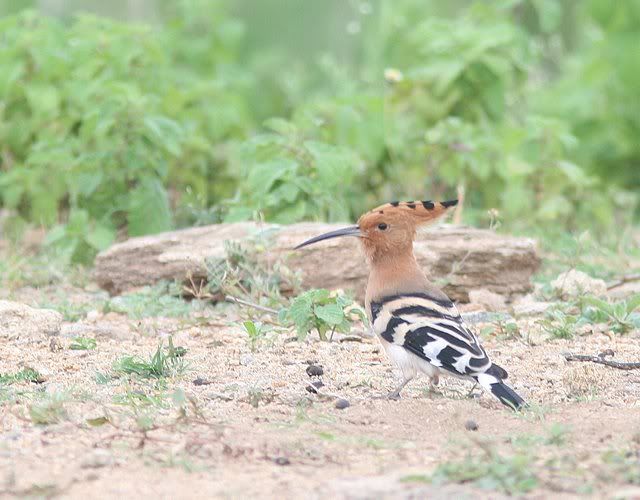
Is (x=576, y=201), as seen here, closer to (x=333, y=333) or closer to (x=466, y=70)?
(x=466, y=70)

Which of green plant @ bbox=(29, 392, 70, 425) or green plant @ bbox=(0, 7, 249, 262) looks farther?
green plant @ bbox=(0, 7, 249, 262)

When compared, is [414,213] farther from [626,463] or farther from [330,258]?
[626,463]

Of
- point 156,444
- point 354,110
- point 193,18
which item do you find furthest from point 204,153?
point 156,444

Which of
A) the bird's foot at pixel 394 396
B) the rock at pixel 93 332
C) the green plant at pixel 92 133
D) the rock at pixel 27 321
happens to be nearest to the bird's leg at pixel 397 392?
the bird's foot at pixel 394 396

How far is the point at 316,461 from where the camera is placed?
11.1 feet

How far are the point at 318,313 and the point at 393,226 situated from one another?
0.46 meters

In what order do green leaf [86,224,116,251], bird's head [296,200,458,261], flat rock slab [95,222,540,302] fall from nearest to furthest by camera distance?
bird's head [296,200,458,261] < flat rock slab [95,222,540,302] < green leaf [86,224,116,251]

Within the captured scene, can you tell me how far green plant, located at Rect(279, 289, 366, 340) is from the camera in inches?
187

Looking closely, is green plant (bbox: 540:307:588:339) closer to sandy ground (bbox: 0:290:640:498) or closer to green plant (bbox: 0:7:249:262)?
sandy ground (bbox: 0:290:640:498)

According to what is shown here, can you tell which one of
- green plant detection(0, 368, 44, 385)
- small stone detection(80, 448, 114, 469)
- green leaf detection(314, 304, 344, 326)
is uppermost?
green leaf detection(314, 304, 344, 326)

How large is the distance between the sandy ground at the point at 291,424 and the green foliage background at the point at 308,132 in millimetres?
1723

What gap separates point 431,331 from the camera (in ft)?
13.6

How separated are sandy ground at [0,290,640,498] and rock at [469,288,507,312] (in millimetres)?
591

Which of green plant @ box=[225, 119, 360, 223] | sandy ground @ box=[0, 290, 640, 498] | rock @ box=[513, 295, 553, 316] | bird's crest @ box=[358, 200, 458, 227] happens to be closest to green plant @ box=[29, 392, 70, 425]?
sandy ground @ box=[0, 290, 640, 498]
